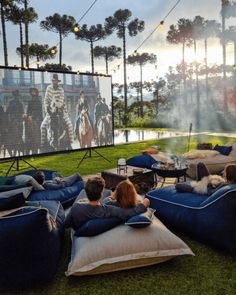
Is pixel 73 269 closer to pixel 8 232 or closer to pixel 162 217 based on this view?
pixel 8 232

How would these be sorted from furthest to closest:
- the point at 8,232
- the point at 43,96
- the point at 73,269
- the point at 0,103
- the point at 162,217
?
the point at 43,96 < the point at 0,103 < the point at 162,217 < the point at 73,269 < the point at 8,232

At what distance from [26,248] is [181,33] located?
25.2 meters

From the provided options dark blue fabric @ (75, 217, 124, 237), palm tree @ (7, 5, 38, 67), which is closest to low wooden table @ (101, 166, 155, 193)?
dark blue fabric @ (75, 217, 124, 237)

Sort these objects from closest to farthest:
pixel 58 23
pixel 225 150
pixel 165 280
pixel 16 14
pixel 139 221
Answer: pixel 165 280
pixel 139 221
pixel 225 150
pixel 16 14
pixel 58 23

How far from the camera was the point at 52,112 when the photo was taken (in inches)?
289

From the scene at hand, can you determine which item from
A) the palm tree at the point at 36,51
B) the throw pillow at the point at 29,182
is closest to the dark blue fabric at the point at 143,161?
the throw pillow at the point at 29,182

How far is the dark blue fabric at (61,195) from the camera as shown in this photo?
3904 millimetres

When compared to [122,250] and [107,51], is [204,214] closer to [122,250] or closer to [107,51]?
[122,250]

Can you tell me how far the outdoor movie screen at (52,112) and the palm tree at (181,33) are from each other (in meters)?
18.8

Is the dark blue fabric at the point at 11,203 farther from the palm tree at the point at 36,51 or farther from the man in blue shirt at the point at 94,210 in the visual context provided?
the palm tree at the point at 36,51

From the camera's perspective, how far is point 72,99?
7660 millimetres

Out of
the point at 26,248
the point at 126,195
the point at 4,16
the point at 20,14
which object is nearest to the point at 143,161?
the point at 126,195

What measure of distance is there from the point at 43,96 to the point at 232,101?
788 inches

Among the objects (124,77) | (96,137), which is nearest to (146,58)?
(124,77)
